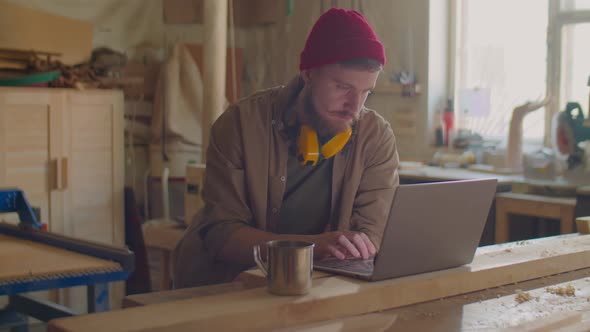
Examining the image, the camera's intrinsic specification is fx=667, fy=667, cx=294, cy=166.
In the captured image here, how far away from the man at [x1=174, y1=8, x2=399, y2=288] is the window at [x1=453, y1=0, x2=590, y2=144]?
2473 millimetres

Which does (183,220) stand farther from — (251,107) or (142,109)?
(251,107)

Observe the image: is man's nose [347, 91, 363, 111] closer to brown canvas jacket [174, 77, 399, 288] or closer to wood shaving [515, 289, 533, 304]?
brown canvas jacket [174, 77, 399, 288]

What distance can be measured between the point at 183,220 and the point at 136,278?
24.0 inches

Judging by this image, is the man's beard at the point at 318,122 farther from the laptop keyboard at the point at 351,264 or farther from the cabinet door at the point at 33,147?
the cabinet door at the point at 33,147

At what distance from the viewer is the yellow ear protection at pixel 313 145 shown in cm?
193

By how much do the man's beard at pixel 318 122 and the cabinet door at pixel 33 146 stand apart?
282cm

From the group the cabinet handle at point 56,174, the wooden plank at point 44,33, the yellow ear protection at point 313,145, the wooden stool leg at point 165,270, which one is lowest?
the wooden stool leg at point 165,270

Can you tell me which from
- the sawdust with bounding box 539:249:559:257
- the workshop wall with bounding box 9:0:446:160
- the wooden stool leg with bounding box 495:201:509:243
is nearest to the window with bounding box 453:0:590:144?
the workshop wall with bounding box 9:0:446:160

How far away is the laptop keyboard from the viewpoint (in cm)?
155

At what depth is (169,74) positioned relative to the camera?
17.2ft

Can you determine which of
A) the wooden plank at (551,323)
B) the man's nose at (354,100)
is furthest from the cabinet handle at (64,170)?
the wooden plank at (551,323)

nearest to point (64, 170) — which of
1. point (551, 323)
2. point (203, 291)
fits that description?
point (203, 291)

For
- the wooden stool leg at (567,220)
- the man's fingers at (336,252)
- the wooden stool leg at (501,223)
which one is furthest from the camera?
the wooden stool leg at (501,223)

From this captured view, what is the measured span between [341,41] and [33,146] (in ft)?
10.1
